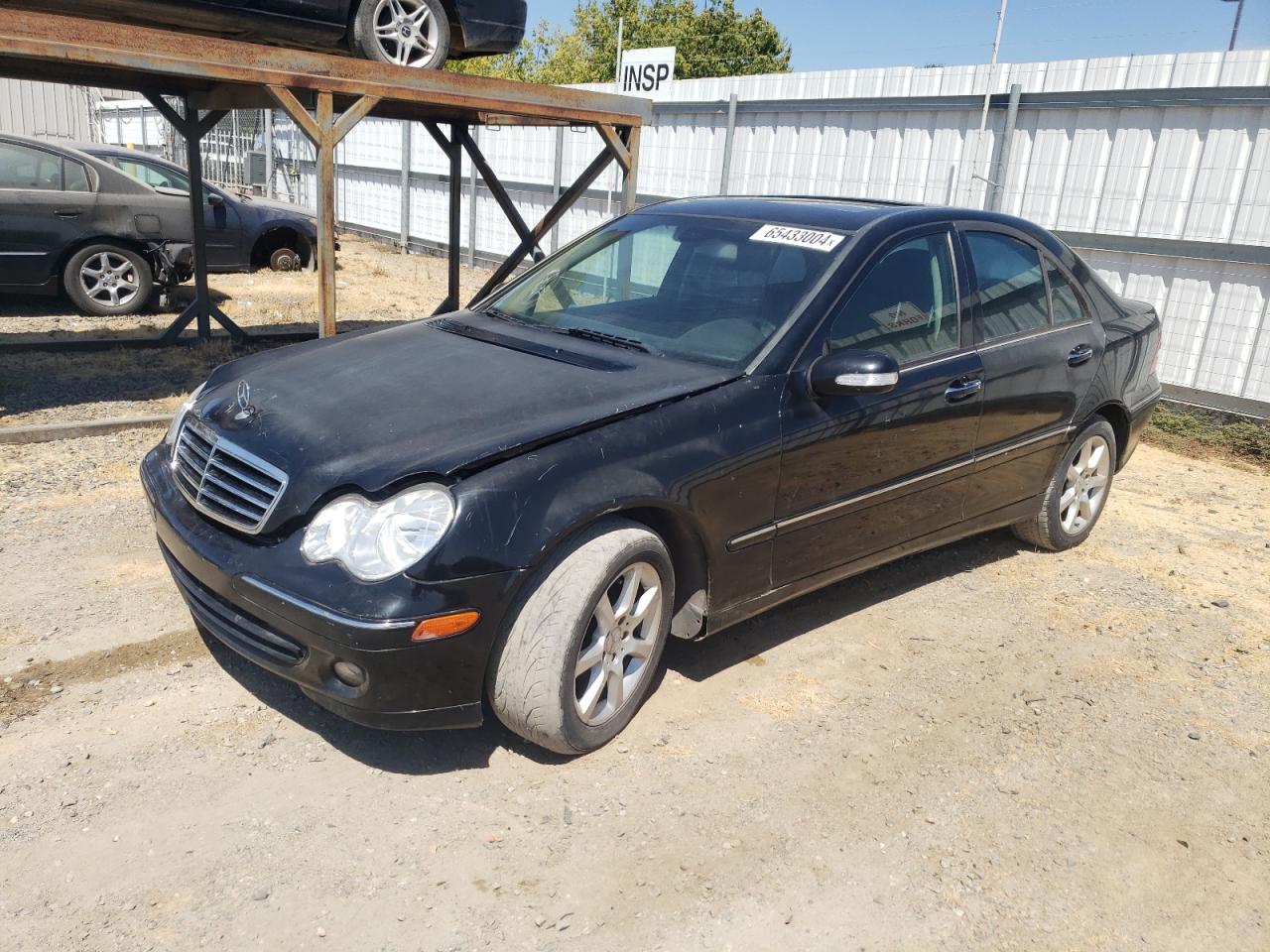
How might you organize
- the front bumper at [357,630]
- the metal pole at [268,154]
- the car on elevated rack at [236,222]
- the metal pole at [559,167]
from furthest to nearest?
1. the metal pole at [268,154]
2. the metal pole at [559,167]
3. the car on elevated rack at [236,222]
4. the front bumper at [357,630]

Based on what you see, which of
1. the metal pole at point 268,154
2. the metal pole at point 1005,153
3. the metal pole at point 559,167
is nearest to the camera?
the metal pole at point 1005,153

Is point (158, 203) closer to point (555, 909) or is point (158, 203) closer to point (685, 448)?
point (685, 448)

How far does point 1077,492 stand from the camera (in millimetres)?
5156

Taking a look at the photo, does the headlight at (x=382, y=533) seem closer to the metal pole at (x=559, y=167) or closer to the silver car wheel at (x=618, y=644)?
the silver car wheel at (x=618, y=644)

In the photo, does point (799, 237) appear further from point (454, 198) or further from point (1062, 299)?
point (454, 198)

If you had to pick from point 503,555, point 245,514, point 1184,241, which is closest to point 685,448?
point 503,555

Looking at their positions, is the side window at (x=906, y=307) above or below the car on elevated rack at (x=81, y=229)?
above

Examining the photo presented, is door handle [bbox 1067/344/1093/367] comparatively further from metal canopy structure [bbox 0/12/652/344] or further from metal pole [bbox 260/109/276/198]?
metal pole [bbox 260/109/276/198]

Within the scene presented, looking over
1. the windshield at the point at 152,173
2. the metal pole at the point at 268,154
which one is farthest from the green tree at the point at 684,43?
the windshield at the point at 152,173

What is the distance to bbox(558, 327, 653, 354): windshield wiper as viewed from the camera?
3.68 metres

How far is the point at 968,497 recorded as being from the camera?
4.36 m

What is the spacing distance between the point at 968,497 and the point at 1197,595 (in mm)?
1499

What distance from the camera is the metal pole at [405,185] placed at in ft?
57.1

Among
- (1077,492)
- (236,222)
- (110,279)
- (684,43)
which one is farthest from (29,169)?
(684,43)
